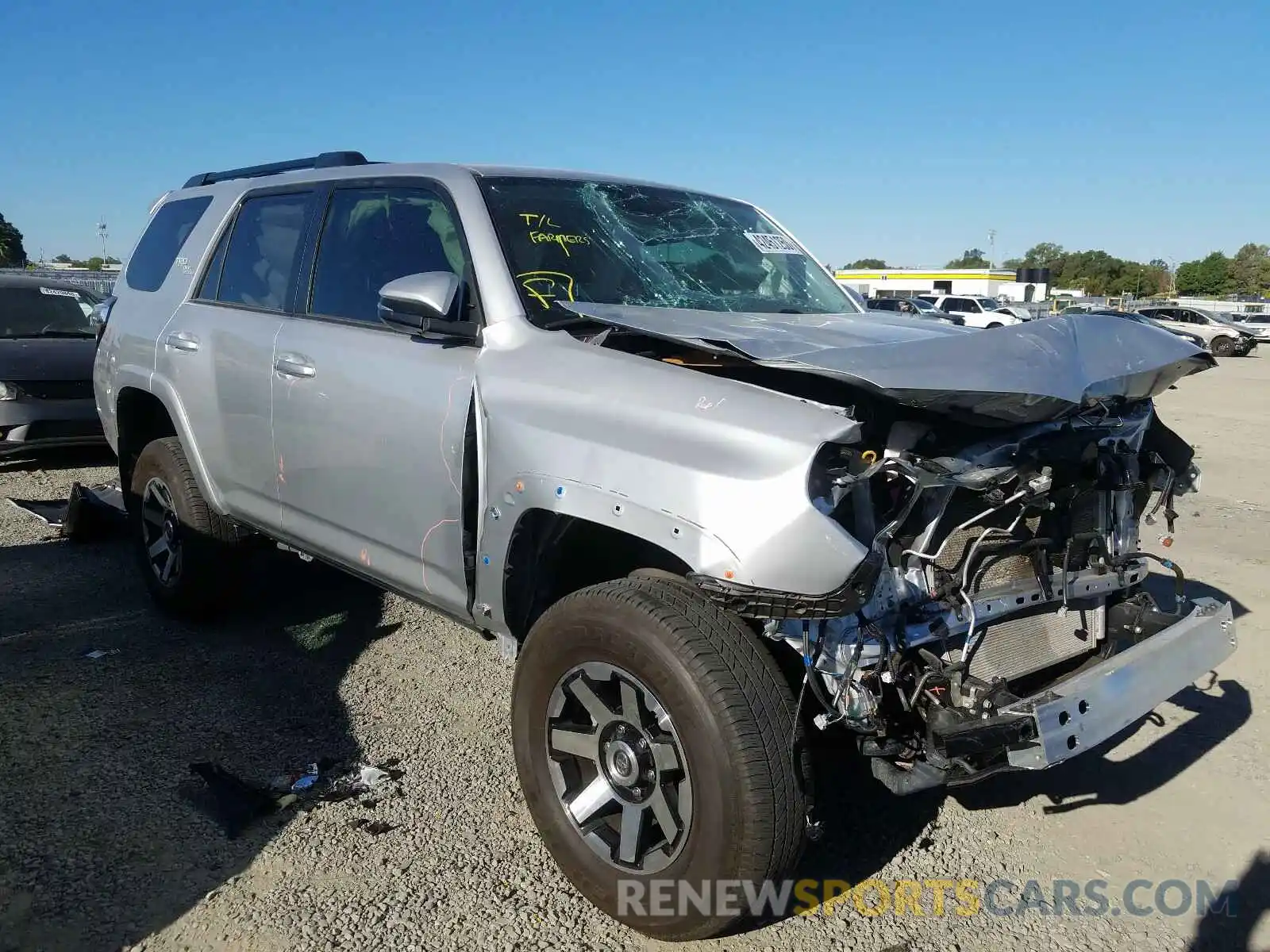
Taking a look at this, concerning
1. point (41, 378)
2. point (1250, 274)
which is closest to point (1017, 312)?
point (41, 378)

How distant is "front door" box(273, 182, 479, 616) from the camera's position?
10.3 ft

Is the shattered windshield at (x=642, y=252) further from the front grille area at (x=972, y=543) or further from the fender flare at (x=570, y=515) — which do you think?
the front grille area at (x=972, y=543)

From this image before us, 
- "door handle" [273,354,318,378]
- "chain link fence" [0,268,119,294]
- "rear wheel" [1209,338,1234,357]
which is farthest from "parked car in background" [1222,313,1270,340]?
"door handle" [273,354,318,378]

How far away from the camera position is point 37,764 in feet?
11.3

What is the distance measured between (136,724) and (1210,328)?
36487 millimetres

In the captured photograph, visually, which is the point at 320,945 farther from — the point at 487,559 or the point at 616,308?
the point at 616,308

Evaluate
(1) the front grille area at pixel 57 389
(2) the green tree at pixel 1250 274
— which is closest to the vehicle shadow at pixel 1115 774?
(1) the front grille area at pixel 57 389

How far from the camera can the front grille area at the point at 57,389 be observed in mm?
8148

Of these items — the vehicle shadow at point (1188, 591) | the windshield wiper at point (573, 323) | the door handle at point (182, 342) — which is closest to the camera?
the windshield wiper at point (573, 323)

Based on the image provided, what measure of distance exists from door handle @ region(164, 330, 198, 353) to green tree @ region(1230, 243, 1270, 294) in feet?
294

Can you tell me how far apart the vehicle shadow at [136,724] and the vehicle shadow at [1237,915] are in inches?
107

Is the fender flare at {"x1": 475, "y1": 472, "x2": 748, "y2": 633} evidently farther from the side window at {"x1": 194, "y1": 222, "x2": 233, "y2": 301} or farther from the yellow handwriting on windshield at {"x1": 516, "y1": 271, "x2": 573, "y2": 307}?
the side window at {"x1": 194, "y1": 222, "x2": 233, "y2": 301}

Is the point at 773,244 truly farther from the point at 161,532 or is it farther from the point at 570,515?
the point at 161,532

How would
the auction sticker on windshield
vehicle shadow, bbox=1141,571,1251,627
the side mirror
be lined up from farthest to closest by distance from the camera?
vehicle shadow, bbox=1141,571,1251,627 → the auction sticker on windshield → the side mirror
